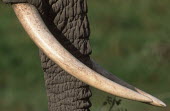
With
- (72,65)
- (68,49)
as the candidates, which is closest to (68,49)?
(68,49)

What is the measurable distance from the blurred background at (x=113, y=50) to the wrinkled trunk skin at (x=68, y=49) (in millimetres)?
2324

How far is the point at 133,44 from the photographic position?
611 centimetres

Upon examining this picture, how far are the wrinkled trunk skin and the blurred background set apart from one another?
2.32 m

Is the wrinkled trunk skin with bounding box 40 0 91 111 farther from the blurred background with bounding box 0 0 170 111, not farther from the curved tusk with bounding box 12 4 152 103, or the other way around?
the blurred background with bounding box 0 0 170 111

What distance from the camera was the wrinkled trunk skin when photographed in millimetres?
2688

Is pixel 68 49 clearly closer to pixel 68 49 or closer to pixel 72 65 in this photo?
pixel 68 49

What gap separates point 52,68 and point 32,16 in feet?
0.70

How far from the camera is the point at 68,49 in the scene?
107 inches

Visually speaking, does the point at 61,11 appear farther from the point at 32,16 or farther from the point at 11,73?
the point at 11,73

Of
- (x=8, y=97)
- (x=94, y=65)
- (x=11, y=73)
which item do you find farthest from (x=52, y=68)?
(x=11, y=73)

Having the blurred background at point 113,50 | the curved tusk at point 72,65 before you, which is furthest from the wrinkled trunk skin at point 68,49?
the blurred background at point 113,50

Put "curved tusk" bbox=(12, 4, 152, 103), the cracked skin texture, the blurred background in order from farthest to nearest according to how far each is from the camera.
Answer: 1. the blurred background
2. the cracked skin texture
3. "curved tusk" bbox=(12, 4, 152, 103)

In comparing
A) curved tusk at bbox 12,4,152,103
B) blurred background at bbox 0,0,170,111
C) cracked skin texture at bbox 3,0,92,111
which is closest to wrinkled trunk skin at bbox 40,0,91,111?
cracked skin texture at bbox 3,0,92,111

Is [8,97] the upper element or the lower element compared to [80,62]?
lower
